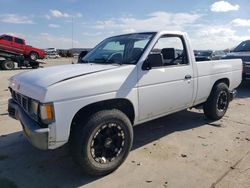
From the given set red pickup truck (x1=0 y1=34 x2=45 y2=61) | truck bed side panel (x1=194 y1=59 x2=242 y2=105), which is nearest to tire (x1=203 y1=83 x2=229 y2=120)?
truck bed side panel (x1=194 y1=59 x2=242 y2=105)

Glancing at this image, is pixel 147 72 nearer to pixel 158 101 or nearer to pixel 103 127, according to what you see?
pixel 158 101

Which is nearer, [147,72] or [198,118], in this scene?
[147,72]

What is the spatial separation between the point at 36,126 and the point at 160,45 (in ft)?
8.54

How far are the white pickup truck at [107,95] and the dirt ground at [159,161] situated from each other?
0.33 m

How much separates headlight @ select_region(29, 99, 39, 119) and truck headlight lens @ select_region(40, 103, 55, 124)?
17 centimetres

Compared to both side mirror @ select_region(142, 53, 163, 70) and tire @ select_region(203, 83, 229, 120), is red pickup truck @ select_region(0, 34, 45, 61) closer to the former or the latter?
tire @ select_region(203, 83, 229, 120)

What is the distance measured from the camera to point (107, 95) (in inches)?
142

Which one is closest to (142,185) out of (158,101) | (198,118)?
(158,101)

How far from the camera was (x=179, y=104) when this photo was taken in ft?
16.1

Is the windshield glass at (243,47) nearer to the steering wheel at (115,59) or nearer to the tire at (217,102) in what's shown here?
the tire at (217,102)

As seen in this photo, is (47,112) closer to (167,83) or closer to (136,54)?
(136,54)

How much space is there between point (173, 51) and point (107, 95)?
2029mm

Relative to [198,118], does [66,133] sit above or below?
above

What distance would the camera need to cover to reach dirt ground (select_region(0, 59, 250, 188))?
354cm
